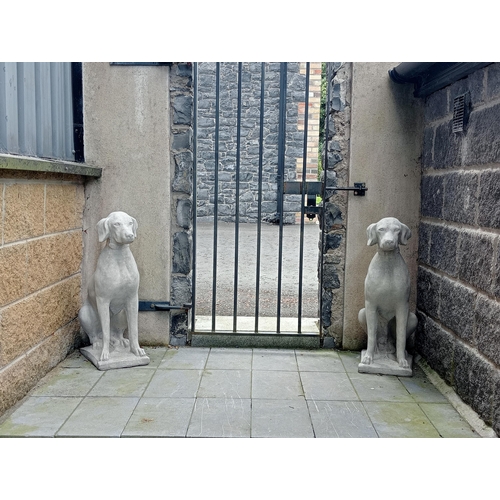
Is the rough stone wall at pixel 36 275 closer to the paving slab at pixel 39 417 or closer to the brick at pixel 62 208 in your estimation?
the brick at pixel 62 208

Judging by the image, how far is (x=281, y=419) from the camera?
296 centimetres

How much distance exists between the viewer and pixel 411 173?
4141mm

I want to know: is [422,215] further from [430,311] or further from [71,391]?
[71,391]

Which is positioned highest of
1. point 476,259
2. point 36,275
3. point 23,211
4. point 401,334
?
point 23,211

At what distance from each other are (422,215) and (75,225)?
8.42ft

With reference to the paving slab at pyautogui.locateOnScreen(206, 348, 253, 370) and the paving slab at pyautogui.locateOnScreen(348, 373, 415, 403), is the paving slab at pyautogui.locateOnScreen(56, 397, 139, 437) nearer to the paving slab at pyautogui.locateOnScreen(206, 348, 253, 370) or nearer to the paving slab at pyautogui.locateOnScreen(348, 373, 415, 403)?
the paving slab at pyautogui.locateOnScreen(206, 348, 253, 370)

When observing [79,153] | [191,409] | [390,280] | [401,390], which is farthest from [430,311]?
[79,153]

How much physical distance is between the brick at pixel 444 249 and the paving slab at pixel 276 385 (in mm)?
1188

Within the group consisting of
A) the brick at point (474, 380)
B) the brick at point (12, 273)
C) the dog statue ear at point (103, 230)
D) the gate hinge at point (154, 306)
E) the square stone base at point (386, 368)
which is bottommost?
the square stone base at point (386, 368)

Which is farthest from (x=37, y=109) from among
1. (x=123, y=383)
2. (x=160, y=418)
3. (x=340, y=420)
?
(x=340, y=420)

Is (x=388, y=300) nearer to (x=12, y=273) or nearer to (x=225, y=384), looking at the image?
(x=225, y=384)

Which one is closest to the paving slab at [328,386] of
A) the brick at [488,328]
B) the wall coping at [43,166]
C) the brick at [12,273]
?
the brick at [488,328]

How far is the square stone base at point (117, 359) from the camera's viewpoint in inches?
146

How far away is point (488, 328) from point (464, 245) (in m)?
0.57
